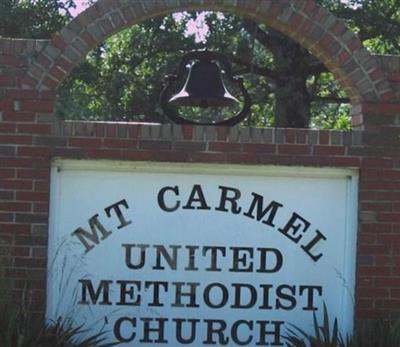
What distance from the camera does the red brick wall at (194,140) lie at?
534 centimetres

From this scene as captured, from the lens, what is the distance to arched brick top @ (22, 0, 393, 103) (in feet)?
17.8

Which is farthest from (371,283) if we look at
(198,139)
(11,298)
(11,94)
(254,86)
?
(254,86)

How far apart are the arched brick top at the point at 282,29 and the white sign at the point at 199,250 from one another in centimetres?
69

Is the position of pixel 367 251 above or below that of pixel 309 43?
below

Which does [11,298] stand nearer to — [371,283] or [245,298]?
[245,298]

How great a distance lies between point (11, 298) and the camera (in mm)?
5145

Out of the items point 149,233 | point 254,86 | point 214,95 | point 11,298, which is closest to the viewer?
point 11,298

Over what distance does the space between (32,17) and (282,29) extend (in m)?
8.34

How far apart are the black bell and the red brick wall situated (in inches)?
21.5

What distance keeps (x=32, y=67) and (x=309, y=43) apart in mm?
1984

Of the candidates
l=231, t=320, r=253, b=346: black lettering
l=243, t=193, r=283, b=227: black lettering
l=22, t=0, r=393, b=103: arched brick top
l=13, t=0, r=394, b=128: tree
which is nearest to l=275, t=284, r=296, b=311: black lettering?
l=231, t=320, r=253, b=346: black lettering

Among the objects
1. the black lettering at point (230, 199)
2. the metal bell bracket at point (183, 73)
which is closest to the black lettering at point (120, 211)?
the black lettering at point (230, 199)

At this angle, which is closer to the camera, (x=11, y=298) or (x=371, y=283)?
A: (x=11, y=298)

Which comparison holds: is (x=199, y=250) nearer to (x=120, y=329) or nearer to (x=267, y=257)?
(x=267, y=257)
